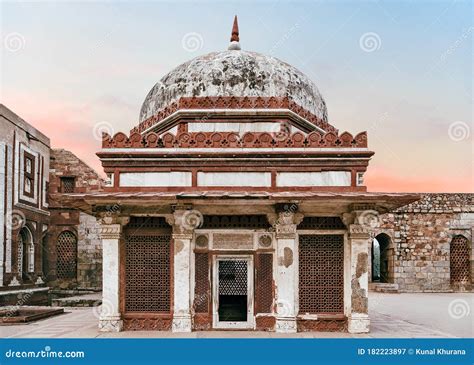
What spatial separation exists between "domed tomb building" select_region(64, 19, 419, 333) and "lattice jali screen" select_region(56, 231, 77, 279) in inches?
592

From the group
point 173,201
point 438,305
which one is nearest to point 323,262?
point 173,201

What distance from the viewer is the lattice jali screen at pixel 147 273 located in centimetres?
1268

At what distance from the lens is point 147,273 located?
41.8 feet

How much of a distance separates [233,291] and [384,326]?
4.06m

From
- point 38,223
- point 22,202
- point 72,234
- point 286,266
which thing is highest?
point 22,202

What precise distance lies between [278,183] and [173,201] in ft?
8.15

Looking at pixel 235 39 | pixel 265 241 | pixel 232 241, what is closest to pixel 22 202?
pixel 235 39

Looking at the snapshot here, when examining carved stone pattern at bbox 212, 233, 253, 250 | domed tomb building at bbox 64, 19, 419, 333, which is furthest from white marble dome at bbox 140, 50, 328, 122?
carved stone pattern at bbox 212, 233, 253, 250

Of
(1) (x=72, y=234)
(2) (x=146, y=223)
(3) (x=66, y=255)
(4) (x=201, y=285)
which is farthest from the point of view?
(1) (x=72, y=234)

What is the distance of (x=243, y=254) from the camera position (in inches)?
496

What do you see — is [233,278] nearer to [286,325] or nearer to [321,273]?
[286,325]

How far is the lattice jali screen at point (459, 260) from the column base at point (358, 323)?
59.2 ft

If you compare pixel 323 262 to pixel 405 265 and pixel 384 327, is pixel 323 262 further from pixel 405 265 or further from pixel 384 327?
pixel 405 265

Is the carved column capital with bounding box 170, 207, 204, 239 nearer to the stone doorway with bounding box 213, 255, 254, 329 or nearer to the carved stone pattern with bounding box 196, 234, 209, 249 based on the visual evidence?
the carved stone pattern with bounding box 196, 234, 209, 249
